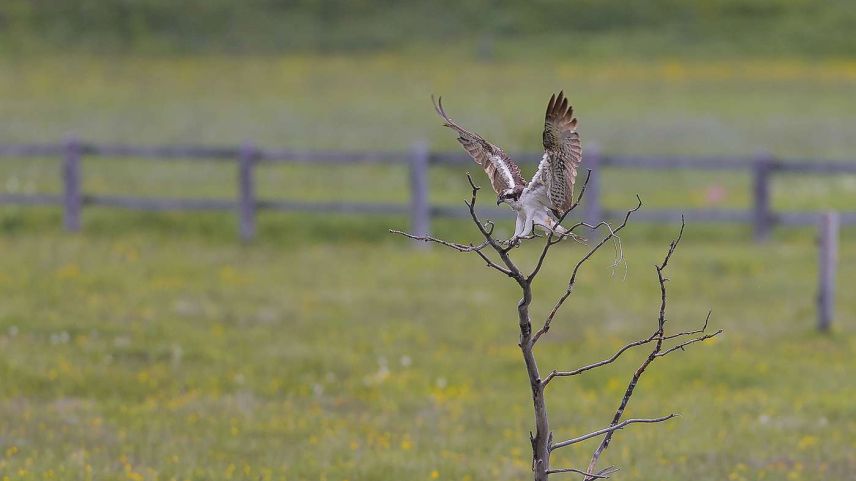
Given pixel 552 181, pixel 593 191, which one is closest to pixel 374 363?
pixel 552 181

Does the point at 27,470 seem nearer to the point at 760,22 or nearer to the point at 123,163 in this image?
the point at 123,163

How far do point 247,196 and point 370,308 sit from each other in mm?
4662

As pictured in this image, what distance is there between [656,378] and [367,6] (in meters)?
51.0

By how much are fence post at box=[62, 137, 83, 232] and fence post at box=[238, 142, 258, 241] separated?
236 centimetres

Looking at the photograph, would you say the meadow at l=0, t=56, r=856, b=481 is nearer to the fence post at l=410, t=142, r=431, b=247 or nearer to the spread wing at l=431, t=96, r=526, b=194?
the fence post at l=410, t=142, r=431, b=247

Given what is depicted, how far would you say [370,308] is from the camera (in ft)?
45.8

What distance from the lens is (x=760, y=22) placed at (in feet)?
198

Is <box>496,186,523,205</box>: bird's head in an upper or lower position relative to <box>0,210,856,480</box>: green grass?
upper

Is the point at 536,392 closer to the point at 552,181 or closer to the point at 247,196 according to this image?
the point at 552,181

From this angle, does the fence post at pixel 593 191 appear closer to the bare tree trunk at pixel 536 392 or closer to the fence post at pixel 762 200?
the fence post at pixel 762 200

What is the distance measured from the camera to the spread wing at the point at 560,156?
16.7 feet

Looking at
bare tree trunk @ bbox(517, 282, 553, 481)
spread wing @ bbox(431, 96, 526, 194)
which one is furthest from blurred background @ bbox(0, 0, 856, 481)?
spread wing @ bbox(431, 96, 526, 194)

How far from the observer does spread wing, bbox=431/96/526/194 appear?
5.25m

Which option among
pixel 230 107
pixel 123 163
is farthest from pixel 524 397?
pixel 230 107
